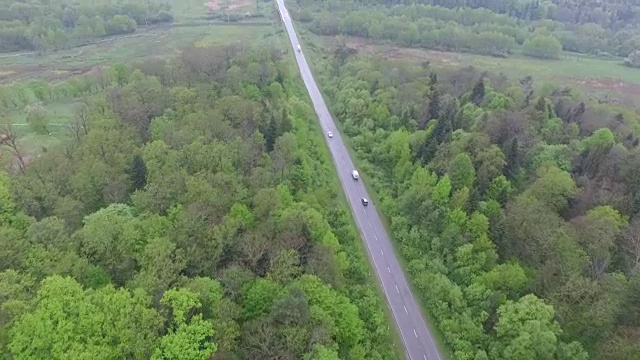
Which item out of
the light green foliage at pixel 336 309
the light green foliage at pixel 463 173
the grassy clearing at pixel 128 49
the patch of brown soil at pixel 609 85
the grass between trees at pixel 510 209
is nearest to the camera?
the light green foliage at pixel 336 309

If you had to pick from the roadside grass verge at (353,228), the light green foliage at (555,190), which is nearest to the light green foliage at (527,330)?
the roadside grass verge at (353,228)

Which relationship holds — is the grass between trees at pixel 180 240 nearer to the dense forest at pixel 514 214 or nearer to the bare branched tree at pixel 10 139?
the bare branched tree at pixel 10 139

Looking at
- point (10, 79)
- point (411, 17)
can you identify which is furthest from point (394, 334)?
point (411, 17)

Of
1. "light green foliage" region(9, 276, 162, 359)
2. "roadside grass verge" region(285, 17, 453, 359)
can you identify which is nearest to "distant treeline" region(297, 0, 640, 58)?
"roadside grass verge" region(285, 17, 453, 359)

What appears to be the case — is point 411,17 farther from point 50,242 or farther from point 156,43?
point 50,242

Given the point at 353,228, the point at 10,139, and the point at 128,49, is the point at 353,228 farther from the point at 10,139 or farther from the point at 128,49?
the point at 128,49

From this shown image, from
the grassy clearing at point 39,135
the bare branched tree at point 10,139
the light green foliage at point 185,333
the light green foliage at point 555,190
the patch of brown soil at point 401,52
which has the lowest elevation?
the grassy clearing at point 39,135
